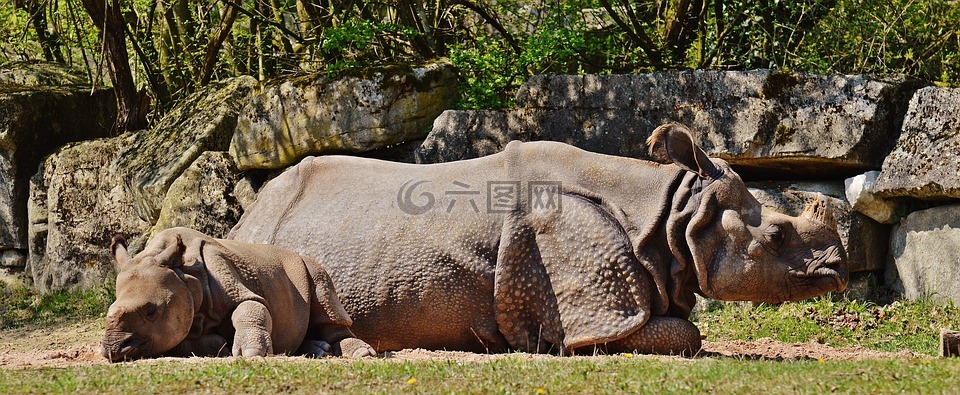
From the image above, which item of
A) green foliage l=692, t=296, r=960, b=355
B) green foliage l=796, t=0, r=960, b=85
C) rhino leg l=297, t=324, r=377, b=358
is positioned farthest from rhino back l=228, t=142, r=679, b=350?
green foliage l=796, t=0, r=960, b=85

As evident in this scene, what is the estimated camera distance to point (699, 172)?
8180 millimetres

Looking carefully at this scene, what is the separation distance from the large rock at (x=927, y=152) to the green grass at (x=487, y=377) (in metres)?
3.48

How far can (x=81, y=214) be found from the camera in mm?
13594

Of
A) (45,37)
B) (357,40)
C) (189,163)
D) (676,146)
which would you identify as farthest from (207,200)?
(45,37)

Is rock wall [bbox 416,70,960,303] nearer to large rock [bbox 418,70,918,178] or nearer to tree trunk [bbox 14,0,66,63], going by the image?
large rock [bbox 418,70,918,178]

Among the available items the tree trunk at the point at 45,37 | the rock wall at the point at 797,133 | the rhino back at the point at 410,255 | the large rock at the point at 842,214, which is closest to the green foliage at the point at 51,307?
the rock wall at the point at 797,133

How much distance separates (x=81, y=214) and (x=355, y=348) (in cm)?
702

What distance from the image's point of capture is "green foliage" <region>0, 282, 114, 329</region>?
12180 millimetres

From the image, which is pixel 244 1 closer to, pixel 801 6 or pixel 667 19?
pixel 667 19

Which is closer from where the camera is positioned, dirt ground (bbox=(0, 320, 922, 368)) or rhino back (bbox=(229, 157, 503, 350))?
dirt ground (bbox=(0, 320, 922, 368))

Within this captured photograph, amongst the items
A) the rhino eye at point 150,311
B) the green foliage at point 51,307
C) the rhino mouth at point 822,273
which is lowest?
the green foliage at point 51,307

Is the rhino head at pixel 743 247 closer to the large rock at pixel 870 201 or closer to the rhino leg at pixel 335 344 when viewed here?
Answer: the rhino leg at pixel 335 344

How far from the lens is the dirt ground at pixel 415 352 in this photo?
746 cm

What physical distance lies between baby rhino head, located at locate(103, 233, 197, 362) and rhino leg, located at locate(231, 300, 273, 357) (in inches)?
11.1
